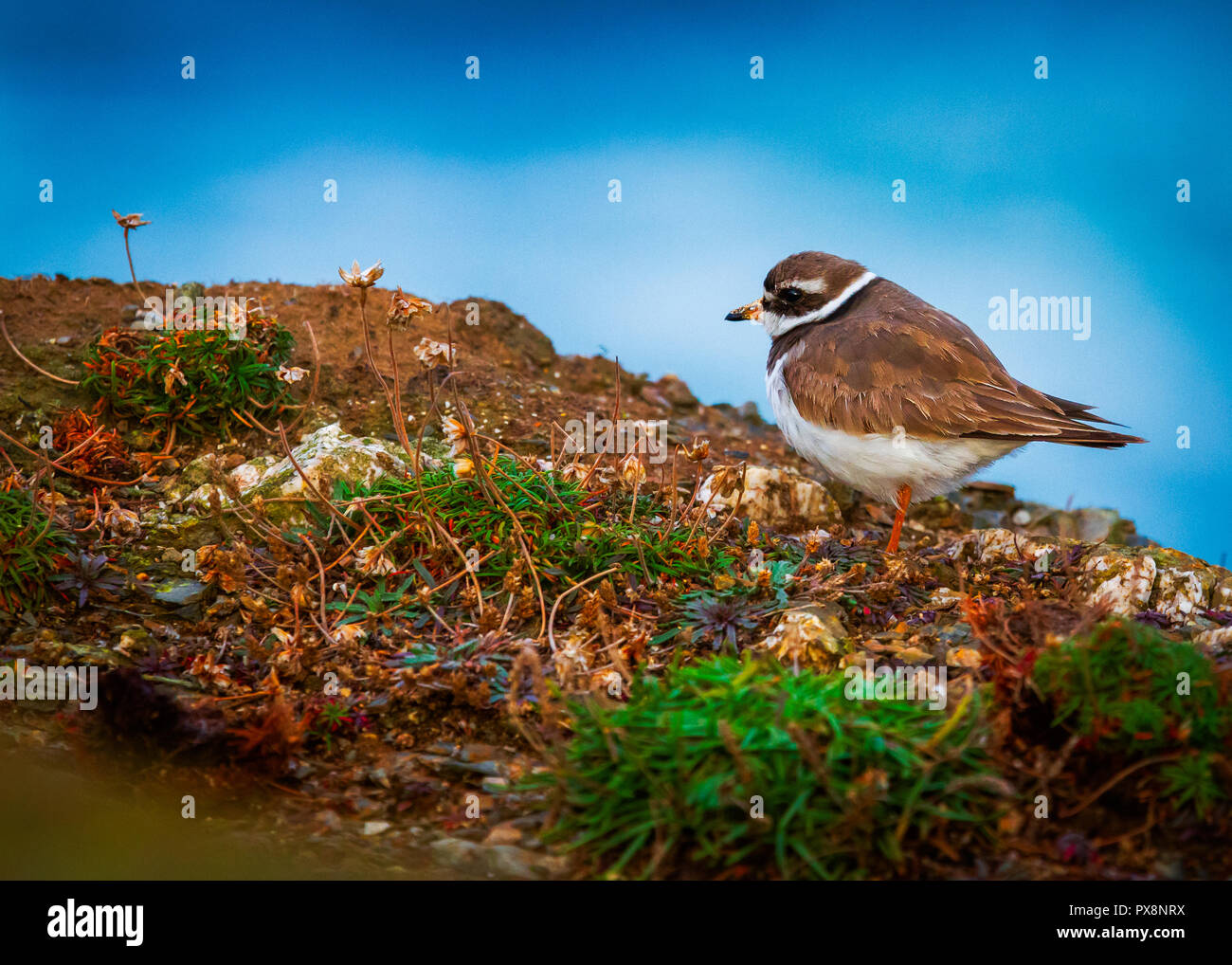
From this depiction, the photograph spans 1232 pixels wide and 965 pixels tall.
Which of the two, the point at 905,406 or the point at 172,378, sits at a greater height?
the point at 172,378

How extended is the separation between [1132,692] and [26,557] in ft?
20.7

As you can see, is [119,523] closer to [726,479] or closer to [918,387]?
[726,479]

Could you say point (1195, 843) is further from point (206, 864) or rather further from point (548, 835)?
point (206, 864)

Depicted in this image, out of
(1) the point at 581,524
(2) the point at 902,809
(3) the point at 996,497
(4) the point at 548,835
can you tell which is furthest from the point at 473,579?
(3) the point at 996,497

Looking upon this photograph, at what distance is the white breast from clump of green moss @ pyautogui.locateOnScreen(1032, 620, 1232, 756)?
10.3 feet

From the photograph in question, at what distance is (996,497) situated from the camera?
34.8 ft

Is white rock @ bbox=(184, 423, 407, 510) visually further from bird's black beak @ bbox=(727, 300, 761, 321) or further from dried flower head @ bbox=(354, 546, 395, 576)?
bird's black beak @ bbox=(727, 300, 761, 321)

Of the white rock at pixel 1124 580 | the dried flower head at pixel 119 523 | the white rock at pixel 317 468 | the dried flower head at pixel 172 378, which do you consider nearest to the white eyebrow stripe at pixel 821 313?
the white rock at pixel 1124 580

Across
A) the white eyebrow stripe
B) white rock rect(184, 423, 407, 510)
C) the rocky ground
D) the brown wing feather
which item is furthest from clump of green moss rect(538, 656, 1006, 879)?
the white eyebrow stripe

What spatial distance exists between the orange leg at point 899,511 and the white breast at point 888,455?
0.05 meters

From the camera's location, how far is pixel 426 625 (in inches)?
240

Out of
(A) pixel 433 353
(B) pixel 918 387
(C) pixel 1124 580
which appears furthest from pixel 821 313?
(A) pixel 433 353

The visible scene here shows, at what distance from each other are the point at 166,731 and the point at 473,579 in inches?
76.0

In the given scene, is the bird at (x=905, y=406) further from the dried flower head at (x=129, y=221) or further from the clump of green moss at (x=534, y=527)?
the dried flower head at (x=129, y=221)
